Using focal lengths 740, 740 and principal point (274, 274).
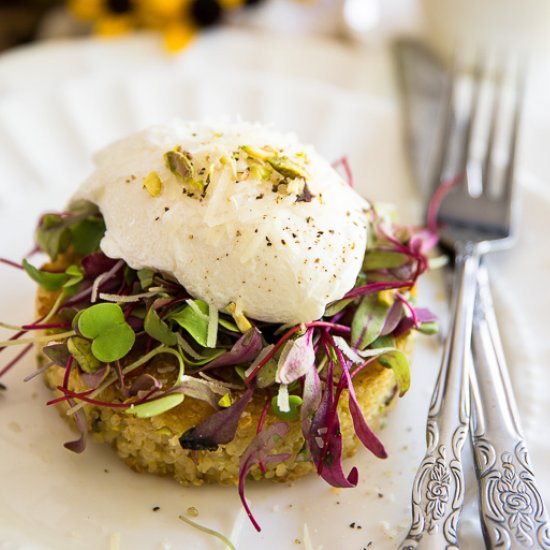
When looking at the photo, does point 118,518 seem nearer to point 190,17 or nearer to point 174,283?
point 174,283

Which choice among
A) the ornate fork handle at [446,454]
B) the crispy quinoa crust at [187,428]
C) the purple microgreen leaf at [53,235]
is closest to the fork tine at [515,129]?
the ornate fork handle at [446,454]

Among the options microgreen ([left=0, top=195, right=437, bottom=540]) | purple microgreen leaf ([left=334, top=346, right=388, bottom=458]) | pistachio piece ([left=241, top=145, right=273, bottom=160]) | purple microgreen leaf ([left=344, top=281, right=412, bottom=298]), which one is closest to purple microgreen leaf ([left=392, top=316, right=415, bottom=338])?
microgreen ([left=0, top=195, right=437, bottom=540])

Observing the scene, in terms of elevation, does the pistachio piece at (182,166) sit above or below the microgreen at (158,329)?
above

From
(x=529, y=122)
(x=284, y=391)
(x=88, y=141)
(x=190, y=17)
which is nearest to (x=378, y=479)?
(x=284, y=391)

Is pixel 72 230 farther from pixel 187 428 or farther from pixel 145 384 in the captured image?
pixel 187 428

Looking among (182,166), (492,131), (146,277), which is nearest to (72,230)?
(146,277)

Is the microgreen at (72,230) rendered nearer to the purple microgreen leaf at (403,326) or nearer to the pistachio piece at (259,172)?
the pistachio piece at (259,172)
